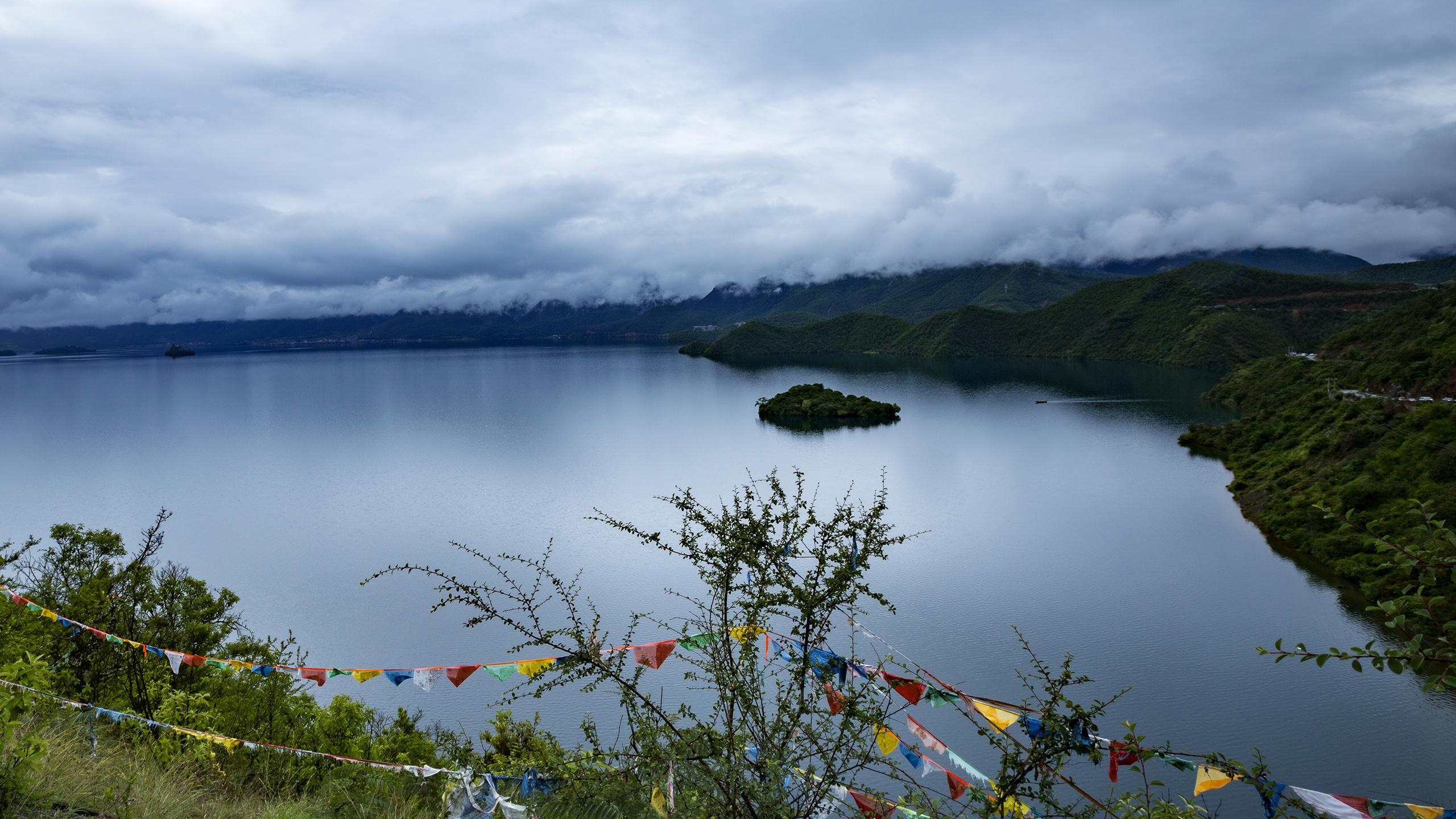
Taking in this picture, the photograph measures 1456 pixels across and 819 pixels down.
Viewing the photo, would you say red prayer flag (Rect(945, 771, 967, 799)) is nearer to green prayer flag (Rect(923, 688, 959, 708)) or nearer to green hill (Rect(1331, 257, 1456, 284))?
green prayer flag (Rect(923, 688, 959, 708))

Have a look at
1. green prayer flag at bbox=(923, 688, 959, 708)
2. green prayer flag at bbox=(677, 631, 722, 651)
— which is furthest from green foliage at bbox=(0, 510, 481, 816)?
green prayer flag at bbox=(923, 688, 959, 708)

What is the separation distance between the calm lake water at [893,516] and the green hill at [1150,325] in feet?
156

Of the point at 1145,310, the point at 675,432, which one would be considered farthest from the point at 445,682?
the point at 1145,310

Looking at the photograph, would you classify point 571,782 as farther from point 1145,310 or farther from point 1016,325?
point 1016,325

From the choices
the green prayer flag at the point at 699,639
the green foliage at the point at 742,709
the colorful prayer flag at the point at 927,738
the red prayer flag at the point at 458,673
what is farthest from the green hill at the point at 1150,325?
the green foliage at the point at 742,709

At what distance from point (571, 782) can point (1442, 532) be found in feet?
16.3

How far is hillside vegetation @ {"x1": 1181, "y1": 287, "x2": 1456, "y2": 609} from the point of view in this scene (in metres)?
23.1

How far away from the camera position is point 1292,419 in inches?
1490

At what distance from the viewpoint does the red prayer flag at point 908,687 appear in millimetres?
7289

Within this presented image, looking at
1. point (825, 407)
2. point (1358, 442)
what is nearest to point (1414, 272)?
point (825, 407)

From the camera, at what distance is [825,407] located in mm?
62406

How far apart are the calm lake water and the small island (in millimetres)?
3042

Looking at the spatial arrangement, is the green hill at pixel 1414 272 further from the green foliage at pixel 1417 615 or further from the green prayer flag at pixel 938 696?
the green foliage at pixel 1417 615

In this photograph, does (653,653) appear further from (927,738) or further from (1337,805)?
(1337,805)
